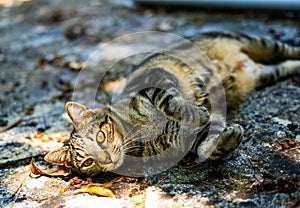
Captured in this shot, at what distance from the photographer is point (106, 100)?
3.51 meters

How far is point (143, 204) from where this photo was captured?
7.11 feet

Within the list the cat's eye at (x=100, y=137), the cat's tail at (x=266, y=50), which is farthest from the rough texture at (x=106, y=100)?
the cat's tail at (x=266, y=50)

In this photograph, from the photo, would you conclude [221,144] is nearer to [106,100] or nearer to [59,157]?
[59,157]

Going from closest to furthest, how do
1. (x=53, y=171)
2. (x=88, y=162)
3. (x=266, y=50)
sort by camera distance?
(x=88, y=162)
(x=53, y=171)
(x=266, y=50)

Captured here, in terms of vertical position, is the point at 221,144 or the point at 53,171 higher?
the point at 221,144

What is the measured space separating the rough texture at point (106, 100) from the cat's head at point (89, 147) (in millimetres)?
128

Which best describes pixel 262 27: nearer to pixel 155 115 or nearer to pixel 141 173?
pixel 155 115

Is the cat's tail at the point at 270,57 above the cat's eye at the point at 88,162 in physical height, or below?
above

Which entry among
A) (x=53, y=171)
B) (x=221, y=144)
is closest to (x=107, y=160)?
(x=53, y=171)

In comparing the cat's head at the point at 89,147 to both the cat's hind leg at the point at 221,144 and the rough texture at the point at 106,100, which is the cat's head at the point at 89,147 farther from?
the cat's hind leg at the point at 221,144

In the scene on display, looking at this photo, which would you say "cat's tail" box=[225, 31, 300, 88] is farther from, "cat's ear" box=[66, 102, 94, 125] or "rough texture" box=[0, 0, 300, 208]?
"cat's ear" box=[66, 102, 94, 125]

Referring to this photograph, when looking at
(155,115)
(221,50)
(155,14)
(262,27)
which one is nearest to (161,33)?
(155,14)

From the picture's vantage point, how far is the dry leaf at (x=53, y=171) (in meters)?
2.51

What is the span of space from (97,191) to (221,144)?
83 centimetres
